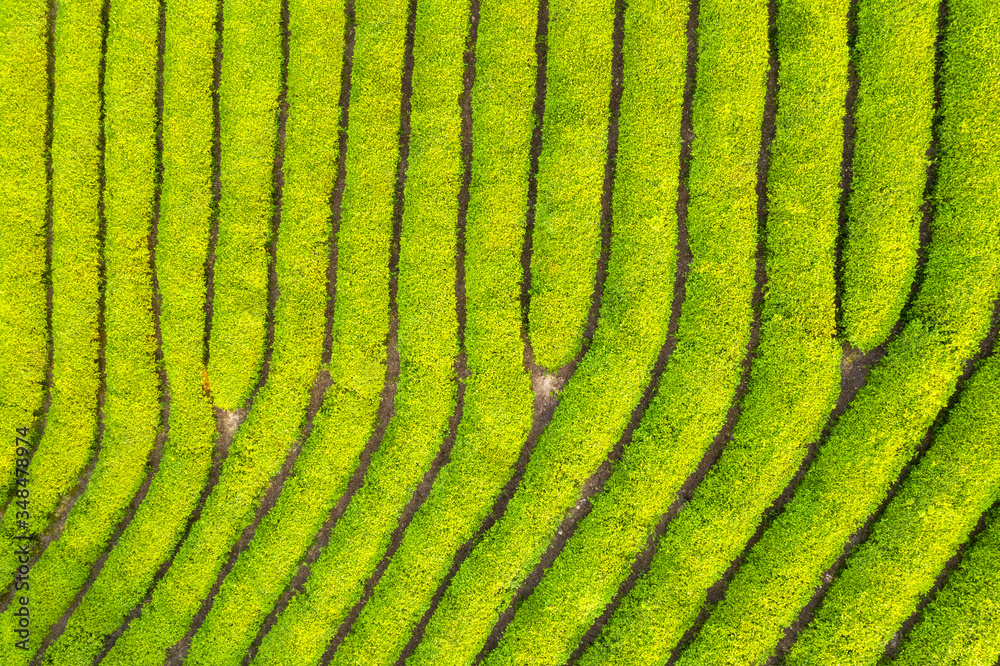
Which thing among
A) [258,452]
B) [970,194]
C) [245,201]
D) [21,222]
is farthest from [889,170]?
[21,222]

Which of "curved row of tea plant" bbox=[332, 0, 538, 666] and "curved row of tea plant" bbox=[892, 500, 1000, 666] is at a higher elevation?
"curved row of tea plant" bbox=[332, 0, 538, 666]

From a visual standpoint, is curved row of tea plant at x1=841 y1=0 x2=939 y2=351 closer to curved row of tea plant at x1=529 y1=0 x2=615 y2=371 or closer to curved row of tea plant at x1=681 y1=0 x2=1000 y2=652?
curved row of tea plant at x1=681 y1=0 x2=1000 y2=652

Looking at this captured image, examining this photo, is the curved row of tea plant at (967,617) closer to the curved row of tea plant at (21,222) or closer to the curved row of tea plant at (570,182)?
the curved row of tea plant at (570,182)

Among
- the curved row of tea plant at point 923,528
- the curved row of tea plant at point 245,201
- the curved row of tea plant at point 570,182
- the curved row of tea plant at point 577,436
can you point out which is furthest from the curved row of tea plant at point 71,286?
the curved row of tea plant at point 923,528

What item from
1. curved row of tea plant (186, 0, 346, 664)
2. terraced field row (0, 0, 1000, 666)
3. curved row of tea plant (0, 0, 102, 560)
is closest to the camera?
terraced field row (0, 0, 1000, 666)

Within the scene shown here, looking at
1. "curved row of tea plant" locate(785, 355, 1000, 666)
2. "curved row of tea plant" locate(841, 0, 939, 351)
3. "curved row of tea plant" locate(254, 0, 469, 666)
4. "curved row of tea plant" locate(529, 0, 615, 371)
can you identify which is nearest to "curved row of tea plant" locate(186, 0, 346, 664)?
"curved row of tea plant" locate(254, 0, 469, 666)

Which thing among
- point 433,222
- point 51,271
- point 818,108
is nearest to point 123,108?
point 51,271

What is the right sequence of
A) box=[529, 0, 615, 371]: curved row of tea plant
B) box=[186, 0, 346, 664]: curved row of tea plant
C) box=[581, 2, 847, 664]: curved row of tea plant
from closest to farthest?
box=[581, 2, 847, 664]: curved row of tea plant, box=[529, 0, 615, 371]: curved row of tea plant, box=[186, 0, 346, 664]: curved row of tea plant

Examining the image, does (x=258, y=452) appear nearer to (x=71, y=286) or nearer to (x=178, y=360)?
(x=178, y=360)
